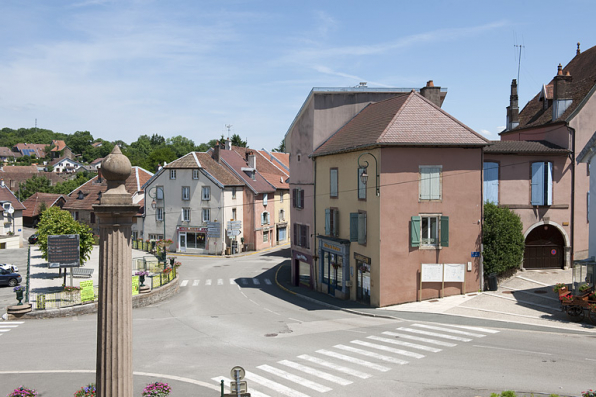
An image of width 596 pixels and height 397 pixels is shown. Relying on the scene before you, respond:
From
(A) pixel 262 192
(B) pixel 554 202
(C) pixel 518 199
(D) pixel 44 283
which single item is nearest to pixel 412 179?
(C) pixel 518 199

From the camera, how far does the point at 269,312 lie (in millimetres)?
27016

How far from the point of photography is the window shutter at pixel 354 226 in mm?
28859

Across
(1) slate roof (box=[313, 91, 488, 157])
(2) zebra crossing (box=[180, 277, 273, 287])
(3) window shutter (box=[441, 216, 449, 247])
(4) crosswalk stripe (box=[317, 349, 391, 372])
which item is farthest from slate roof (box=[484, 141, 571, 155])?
(2) zebra crossing (box=[180, 277, 273, 287])

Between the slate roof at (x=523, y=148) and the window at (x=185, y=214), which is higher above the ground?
the slate roof at (x=523, y=148)

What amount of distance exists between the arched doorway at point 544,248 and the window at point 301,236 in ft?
47.2

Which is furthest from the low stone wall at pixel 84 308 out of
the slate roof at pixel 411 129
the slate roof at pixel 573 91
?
the slate roof at pixel 573 91

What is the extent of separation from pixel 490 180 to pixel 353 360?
671 inches

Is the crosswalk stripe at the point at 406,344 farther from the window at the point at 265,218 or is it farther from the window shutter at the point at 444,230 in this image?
the window at the point at 265,218

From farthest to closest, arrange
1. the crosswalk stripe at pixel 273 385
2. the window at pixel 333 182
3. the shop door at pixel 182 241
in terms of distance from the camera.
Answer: the shop door at pixel 182 241 → the window at pixel 333 182 → the crosswalk stripe at pixel 273 385

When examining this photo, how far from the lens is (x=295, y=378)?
51.0 feet

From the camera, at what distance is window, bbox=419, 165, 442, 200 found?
88.4 ft

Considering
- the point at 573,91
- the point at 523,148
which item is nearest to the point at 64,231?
the point at 523,148

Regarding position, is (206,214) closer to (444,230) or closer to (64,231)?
(64,231)

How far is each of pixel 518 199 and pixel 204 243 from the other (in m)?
34.7
